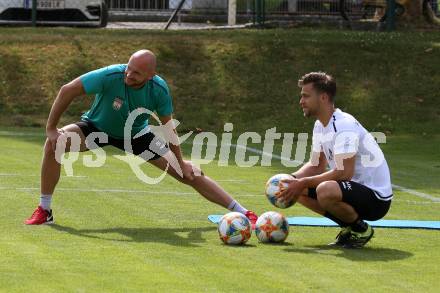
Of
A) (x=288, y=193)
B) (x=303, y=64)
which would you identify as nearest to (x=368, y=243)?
(x=288, y=193)

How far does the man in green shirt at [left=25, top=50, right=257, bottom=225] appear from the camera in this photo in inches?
478

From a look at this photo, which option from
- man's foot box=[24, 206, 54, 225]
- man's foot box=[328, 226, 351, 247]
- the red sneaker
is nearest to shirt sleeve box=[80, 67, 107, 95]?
man's foot box=[24, 206, 54, 225]

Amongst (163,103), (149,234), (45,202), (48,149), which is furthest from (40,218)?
(163,103)

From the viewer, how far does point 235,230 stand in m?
11.1

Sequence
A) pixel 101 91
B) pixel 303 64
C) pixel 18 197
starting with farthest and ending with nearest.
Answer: pixel 303 64, pixel 18 197, pixel 101 91

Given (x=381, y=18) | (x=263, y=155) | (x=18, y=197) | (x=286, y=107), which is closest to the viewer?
(x=18, y=197)

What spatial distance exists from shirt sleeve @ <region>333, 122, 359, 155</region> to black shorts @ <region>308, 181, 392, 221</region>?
0.30 m

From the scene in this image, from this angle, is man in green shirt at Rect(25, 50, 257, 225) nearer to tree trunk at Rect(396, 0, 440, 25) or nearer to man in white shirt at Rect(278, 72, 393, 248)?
man in white shirt at Rect(278, 72, 393, 248)

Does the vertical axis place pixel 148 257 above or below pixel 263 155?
above

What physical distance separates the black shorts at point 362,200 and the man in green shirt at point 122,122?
5.17 feet

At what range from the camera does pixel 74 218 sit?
502 inches

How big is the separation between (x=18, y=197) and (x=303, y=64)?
14.3 m

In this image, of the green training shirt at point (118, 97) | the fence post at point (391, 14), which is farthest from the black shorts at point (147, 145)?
the fence post at point (391, 14)

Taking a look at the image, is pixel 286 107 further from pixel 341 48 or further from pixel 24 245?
pixel 24 245
